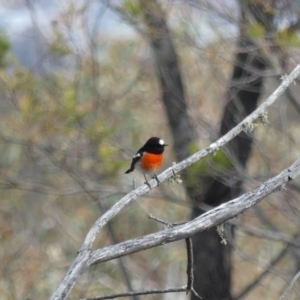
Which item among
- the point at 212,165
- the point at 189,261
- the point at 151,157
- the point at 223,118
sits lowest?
the point at 189,261

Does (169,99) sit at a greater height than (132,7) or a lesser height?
lesser

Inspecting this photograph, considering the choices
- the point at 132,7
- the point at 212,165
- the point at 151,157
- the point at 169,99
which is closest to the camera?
the point at 151,157

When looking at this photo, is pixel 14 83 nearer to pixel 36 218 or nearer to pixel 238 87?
pixel 238 87

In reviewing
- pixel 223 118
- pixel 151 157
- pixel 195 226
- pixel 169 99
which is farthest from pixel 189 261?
pixel 169 99

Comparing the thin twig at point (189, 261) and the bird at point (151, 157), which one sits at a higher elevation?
the bird at point (151, 157)

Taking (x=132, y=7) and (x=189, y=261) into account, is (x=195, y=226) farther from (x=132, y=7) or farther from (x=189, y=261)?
(x=132, y=7)

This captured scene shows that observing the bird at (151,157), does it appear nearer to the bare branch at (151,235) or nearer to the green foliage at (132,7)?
the green foliage at (132,7)

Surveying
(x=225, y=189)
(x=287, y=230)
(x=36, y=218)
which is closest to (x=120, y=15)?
(x=225, y=189)

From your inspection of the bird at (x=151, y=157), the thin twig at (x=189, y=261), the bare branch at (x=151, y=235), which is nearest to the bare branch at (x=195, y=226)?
the bare branch at (x=151, y=235)

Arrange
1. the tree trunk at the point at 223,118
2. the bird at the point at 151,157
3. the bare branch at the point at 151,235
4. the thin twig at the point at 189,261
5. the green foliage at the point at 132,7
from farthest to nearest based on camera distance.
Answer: the tree trunk at the point at 223,118
the green foliage at the point at 132,7
the bird at the point at 151,157
the thin twig at the point at 189,261
the bare branch at the point at 151,235

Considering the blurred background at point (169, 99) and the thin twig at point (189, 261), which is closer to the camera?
the thin twig at point (189, 261)

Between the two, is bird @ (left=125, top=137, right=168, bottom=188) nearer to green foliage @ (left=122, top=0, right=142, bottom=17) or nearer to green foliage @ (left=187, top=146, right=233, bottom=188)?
green foliage @ (left=187, top=146, right=233, bottom=188)

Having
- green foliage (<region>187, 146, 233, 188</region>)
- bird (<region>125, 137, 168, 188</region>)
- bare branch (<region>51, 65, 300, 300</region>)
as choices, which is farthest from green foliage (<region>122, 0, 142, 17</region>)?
bare branch (<region>51, 65, 300, 300</region>)

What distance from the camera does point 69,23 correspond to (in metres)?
6.43
